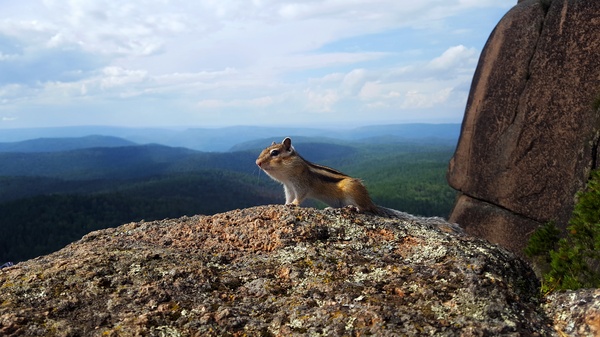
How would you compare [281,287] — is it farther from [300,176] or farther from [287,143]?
[287,143]

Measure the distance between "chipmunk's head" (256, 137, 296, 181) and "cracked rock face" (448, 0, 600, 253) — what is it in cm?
1577

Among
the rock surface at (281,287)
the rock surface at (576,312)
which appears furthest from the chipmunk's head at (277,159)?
the rock surface at (576,312)

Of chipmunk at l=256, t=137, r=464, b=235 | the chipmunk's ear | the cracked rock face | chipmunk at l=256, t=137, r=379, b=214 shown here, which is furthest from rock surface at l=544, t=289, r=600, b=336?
the cracked rock face

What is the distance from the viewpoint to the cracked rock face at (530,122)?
69.7 feet

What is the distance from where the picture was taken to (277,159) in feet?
37.6

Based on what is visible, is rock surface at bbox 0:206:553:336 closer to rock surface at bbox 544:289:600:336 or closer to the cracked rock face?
rock surface at bbox 544:289:600:336

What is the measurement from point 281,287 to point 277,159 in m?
6.71

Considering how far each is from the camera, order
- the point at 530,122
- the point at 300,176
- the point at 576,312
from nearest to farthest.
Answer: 1. the point at 576,312
2. the point at 300,176
3. the point at 530,122

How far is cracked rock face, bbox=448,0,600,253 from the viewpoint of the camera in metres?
21.2

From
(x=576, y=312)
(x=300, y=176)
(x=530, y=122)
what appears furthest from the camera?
(x=530, y=122)

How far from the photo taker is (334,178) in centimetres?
1112

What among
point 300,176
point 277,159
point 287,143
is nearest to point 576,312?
point 300,176

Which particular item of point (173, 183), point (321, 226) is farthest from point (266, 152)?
point (173, 183)

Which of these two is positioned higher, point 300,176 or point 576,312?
point 300,176
